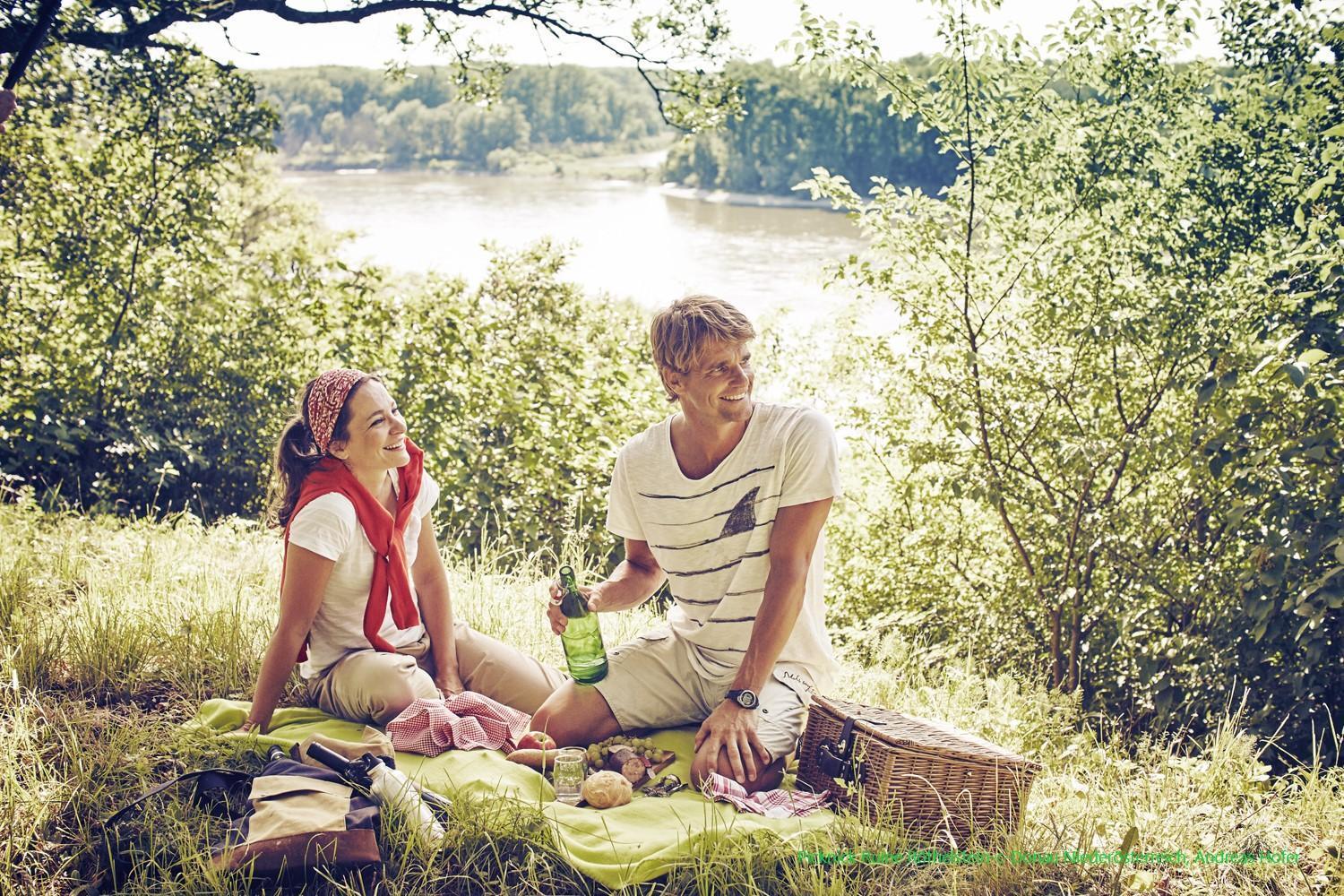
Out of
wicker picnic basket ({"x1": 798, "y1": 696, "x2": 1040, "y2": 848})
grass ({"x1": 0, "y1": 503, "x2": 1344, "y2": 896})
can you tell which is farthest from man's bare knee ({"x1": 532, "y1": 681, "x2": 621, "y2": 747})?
wicker picnic basket ({"x1": 798, "y1": 696, "x2": 1040, "y2": 848})

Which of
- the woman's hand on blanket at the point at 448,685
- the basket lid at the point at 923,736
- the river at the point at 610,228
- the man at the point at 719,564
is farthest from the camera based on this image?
the river at the point at 610,228

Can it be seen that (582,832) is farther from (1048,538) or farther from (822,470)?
(1048,538)

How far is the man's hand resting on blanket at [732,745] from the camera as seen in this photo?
9.78 ft

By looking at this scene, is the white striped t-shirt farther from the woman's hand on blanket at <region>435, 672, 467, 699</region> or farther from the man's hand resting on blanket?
the woman's hand on blanket at <region>435, 672, 467, 699</region>

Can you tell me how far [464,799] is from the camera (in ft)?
9.36

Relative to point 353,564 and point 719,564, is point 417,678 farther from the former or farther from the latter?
point 719,564

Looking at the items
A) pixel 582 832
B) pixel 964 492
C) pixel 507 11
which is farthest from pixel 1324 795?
pixel 507 11

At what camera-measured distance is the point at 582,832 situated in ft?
9.16

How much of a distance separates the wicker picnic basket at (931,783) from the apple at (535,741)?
0.83 m

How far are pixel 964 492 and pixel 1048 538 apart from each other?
559mm

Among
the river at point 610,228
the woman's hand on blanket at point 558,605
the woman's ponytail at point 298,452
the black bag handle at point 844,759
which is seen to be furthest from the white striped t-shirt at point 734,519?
the river at point 610,228

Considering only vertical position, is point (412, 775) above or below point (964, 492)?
below

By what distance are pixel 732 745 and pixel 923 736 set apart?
47 centimetres

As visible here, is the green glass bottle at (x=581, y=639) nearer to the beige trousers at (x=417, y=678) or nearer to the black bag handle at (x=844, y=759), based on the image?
the beige trousers at (x=417, y=678)
